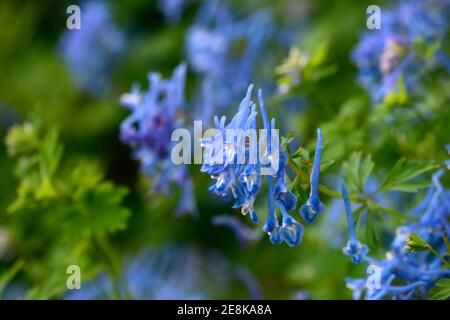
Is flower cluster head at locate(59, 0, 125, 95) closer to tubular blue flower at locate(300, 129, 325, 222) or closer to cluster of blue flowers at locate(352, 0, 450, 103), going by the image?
cluster of blue flowers at locate(352, 0, 450, 103)

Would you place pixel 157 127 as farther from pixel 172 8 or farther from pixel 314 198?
pixel 172 8

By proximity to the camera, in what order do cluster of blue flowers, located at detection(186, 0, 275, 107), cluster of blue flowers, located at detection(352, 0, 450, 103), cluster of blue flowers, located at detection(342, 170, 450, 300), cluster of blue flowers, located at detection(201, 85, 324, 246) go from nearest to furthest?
cluster of blue flowers, located at detection(201, 85, 324, 246), cluster of blue flowers, located at detection(342, 170, 450, 300), cluster of blue flowers, located at detection(352, 0, 450, 103), cluster of blue flowers, located at detection(186, 0, 275, 107)

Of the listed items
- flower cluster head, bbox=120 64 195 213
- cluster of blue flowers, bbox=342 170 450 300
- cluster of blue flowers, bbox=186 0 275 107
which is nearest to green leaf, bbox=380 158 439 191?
cluster of blue flowers, bbox=342 170 450 300

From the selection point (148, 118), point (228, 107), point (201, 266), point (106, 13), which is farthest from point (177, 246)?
point (106, 13)

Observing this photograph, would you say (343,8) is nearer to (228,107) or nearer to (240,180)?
(228,107)

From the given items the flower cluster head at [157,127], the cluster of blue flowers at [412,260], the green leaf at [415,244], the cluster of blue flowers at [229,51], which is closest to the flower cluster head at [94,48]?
the cluster of blue flowers at [229,51]

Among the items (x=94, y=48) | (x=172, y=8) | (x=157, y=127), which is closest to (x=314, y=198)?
(x=157, y=127)

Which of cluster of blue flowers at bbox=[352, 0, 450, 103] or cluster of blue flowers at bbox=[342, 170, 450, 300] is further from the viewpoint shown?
cluster of blue flowers at bbox=[352, 0, 450, 103]
